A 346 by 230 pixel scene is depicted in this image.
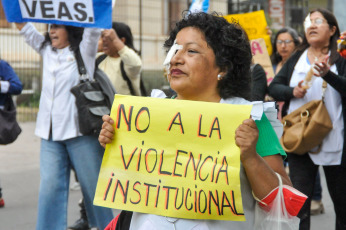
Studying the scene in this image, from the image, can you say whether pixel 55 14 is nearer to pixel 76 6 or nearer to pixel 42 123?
pixel 76 6

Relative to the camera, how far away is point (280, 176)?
2.46m

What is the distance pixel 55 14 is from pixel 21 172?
433 cm

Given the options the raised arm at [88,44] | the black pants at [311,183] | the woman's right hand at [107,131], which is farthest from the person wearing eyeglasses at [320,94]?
the woman's right hand at [107,131]

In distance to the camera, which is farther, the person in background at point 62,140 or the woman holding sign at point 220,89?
the person in background at point 62,140

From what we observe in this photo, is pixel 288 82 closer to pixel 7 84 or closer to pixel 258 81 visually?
pixel 258 81

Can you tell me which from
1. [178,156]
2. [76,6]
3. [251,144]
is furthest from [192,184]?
[76,6]

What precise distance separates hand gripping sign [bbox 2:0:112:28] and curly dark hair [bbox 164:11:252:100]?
201 centimetres

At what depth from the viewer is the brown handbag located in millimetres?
4582

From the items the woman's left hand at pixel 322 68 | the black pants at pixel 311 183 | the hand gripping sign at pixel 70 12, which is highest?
the hand gripping sign at pixel 70 12

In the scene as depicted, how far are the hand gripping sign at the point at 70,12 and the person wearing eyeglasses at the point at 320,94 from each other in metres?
1.48

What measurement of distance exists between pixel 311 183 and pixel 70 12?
2220mm

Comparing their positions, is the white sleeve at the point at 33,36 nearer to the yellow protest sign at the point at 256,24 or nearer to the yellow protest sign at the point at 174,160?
the yellow protest sign at the point at 174,160

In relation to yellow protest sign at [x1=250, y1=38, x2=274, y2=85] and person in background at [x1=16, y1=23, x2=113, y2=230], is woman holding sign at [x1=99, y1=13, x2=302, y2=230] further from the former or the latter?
yellow protest sign at [x1=250, y1=38, x2=274, y2=85]

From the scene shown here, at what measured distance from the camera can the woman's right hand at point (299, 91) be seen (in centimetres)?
470
